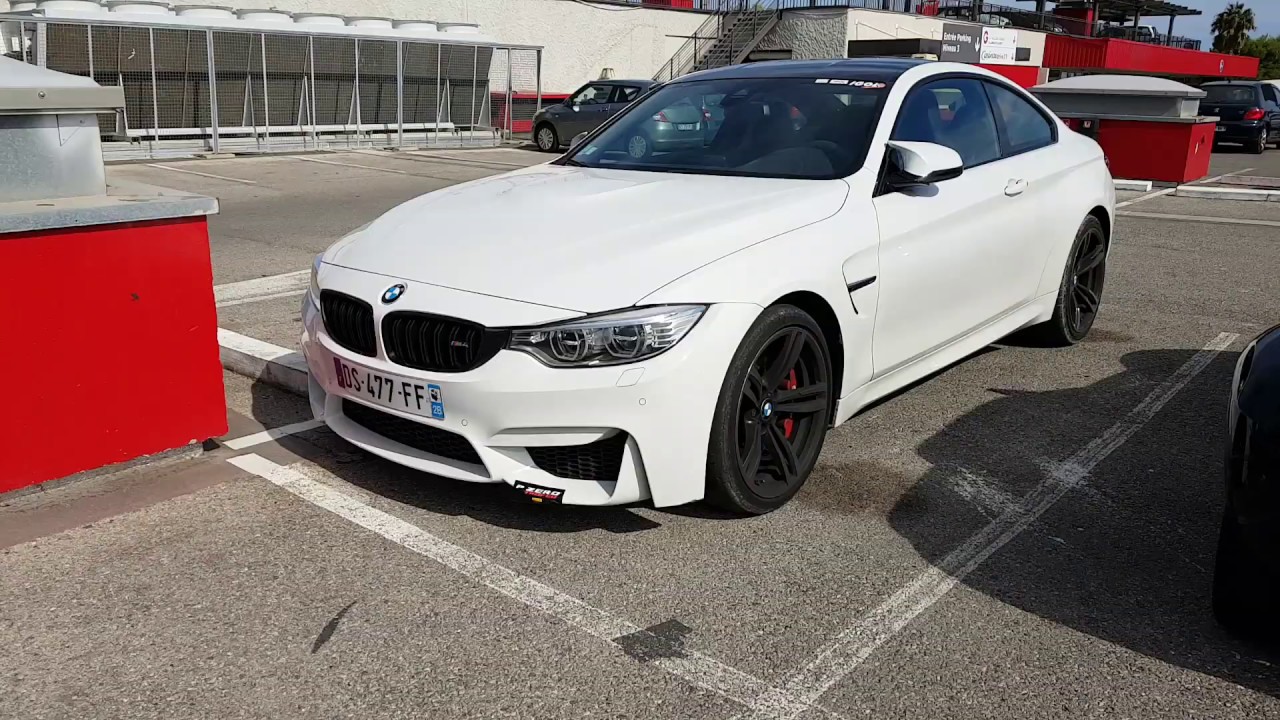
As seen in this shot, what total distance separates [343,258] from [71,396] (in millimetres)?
1065

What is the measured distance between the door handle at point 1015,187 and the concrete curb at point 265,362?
3368mm

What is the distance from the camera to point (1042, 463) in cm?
Answer: 441

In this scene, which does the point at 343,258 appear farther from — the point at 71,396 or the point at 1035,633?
the point at 1035,633

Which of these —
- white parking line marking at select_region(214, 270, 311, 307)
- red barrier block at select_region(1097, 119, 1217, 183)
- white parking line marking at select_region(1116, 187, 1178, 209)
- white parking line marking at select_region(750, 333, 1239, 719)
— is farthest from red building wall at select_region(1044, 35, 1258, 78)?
white parking line marking at select_region(750, 333, 1239, 719)

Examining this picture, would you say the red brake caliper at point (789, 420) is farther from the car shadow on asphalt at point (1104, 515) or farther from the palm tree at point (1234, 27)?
the palm tree at point (1234, 27)

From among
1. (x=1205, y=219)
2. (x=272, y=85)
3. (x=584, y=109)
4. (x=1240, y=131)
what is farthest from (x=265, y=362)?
(x=1240, y=131)

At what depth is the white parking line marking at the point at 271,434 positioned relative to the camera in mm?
4477

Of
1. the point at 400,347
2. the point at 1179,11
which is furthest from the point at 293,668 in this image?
the point at 1179,11

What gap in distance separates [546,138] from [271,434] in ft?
58.4

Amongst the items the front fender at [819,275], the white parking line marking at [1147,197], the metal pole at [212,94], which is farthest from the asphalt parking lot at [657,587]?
the metal pole at [212,94]

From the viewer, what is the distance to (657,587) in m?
3.31

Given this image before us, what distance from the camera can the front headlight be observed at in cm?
331

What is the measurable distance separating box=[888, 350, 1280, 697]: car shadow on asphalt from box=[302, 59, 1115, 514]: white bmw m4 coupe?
0.42 meters

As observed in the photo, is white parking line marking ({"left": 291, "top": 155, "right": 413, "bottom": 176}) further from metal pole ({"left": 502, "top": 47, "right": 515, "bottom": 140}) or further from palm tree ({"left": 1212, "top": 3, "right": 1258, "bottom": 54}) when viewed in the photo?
palm tree ({"left": 1212, "top": 3, "right": 1258, "bottom": 54})
